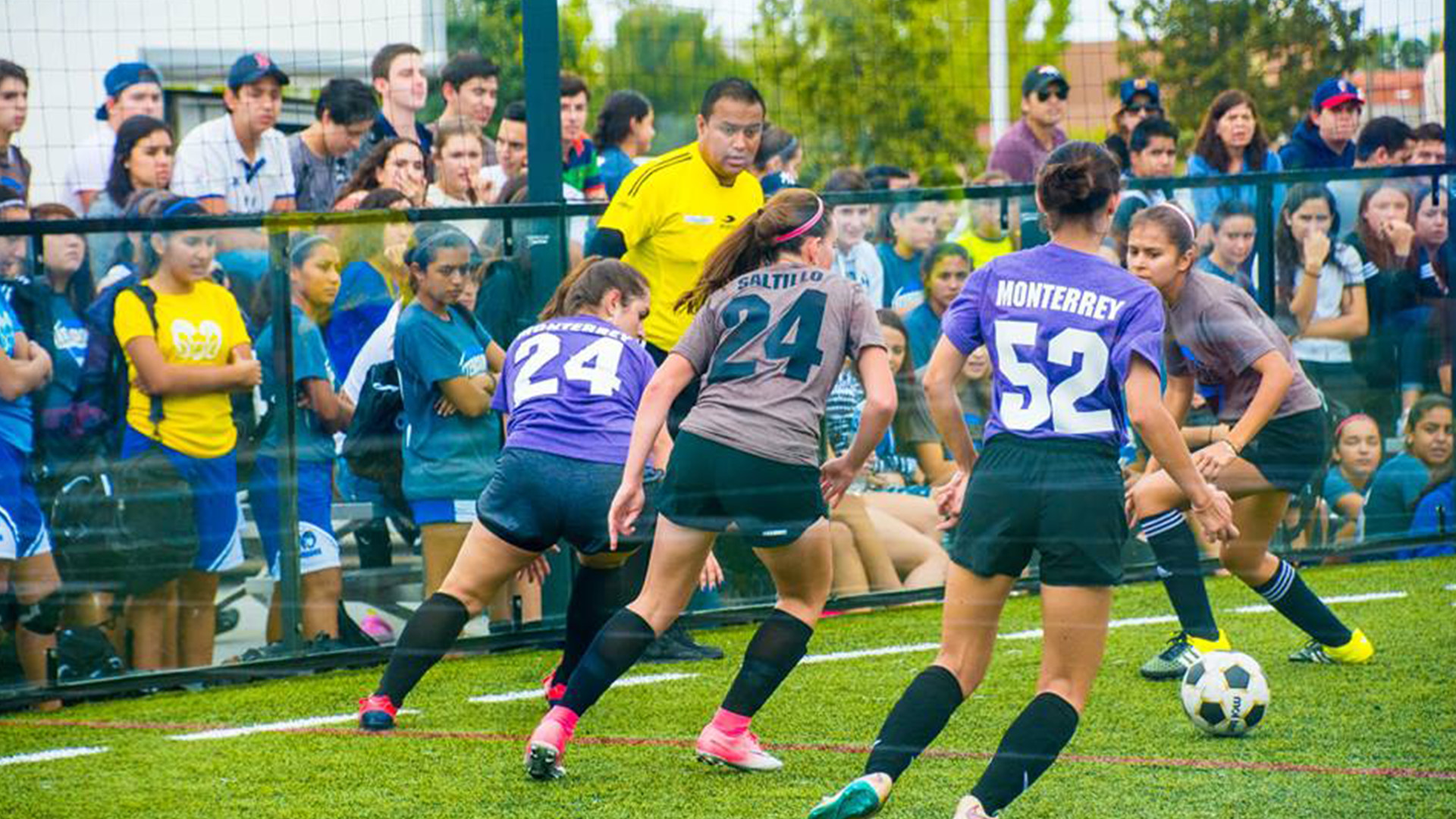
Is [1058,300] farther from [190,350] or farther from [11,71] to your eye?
[11,71]

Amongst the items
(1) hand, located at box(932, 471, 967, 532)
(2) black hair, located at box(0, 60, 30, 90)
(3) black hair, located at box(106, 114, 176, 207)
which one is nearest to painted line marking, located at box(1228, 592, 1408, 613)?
(1) hand, located at box(932, 471, 967, 532)

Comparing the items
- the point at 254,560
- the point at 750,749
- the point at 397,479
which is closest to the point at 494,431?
the point at 397,479

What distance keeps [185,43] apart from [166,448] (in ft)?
12.0

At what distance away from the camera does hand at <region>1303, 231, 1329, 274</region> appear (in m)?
9.38

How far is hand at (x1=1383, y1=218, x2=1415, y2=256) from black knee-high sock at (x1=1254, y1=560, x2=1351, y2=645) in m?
3.19

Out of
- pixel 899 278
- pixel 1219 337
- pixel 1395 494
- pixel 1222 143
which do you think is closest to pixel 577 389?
pixel 1219 337

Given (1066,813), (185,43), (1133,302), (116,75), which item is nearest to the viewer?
(1133,302)

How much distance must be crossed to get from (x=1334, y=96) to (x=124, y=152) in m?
6.01

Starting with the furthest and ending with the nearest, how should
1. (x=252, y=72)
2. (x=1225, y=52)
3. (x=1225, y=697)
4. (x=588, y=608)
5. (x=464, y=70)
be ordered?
(x=1225, y=52) < (x=464, y=70) < (x=252, y=72) < (x=588, y=608) < (x=1225, y=697)

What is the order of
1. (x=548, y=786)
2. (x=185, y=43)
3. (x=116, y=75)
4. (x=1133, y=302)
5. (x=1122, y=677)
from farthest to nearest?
(x=185, y=43) → (x=116, y=75) → (x=1122, y=677) → (x=548, y=786) → (x=1133, y=302)

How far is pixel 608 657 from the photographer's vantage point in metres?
5.62

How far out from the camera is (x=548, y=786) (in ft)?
18.1

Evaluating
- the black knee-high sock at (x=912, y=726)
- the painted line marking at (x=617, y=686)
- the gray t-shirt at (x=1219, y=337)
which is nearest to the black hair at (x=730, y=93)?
the gray t-shirt at (x=1219, y=337)

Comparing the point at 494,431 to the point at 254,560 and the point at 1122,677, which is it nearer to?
the point at 254,560
